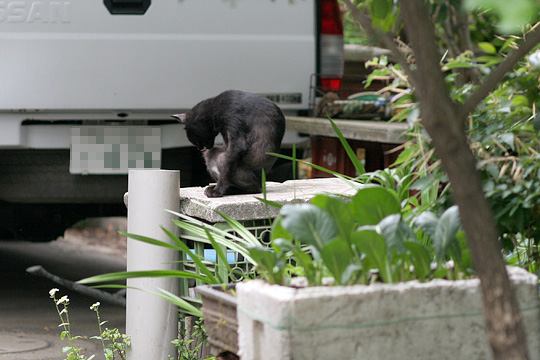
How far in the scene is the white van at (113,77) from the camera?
5.41m

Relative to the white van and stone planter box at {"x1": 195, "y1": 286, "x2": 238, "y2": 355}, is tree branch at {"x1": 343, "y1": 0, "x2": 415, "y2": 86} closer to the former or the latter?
stone planter box at {"x1": 195, "y1": 286, "x2": 238, "y2": 355}

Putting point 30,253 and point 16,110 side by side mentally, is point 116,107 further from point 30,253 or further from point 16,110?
point 30,253

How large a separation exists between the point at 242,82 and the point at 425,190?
7.79ft

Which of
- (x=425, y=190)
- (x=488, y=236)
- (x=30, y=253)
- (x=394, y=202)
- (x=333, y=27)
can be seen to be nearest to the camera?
(x=488, y=236)

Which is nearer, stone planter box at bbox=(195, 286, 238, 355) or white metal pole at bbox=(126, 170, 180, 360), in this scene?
stone planter box at bbox=(195, 286, 238, 355)

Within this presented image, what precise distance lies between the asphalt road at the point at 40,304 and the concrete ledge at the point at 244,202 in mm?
1100

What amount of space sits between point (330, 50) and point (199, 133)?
5.71 feet

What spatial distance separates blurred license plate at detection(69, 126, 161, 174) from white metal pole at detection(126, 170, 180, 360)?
1.53 metres

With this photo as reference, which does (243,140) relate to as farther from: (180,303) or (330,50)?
(330,50)

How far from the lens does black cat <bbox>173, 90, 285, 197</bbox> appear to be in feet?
14.0

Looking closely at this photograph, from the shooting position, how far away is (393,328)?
2.57 m

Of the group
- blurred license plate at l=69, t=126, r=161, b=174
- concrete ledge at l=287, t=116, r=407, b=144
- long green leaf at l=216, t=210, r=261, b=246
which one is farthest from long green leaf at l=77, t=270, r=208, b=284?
concrete ledge at l=287, t=116, r=407, b=144

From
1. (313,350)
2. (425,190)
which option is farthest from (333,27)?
(313,350)

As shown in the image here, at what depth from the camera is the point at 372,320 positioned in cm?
254
